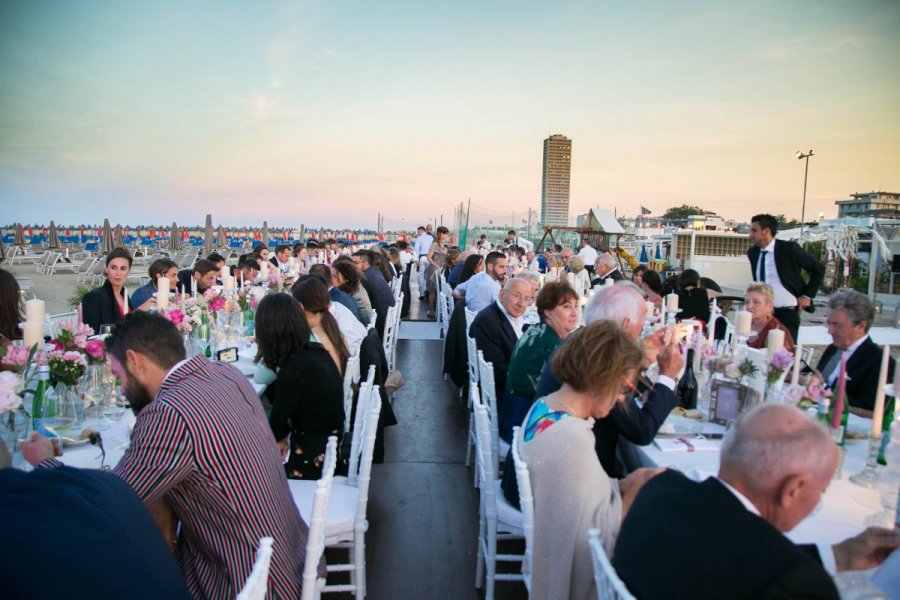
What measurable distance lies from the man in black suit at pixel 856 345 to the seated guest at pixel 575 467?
1995mm

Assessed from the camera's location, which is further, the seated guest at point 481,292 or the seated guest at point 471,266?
the seated guest at point 471,266

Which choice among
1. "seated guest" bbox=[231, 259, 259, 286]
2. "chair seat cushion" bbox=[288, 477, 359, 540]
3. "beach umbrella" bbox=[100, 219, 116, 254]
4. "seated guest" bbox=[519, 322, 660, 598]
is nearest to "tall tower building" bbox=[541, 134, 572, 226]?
"beach umbrella" bbox=[100, 219, 116, 254]

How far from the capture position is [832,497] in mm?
1865

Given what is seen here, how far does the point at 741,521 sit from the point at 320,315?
2565 millimetres

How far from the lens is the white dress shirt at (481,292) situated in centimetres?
593

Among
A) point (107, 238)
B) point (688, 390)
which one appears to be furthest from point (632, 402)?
point (107, 238)

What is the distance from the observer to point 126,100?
14.6 meters

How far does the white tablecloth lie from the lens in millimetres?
1630

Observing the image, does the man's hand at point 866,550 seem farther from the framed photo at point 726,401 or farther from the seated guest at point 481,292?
the seated guest at point 481,292

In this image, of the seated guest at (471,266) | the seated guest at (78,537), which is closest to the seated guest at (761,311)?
the seated guest at (471,266)

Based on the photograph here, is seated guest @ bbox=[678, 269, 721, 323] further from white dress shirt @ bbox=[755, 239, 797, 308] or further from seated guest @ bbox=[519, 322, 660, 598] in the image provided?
seated guest @ bbox=[519, 322, 660, 598]

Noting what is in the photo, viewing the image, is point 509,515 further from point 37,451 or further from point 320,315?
point 37,451

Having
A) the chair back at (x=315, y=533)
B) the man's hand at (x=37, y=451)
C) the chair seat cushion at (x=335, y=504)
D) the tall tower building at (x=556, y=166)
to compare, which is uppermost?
the tall tower building at (x=556, y=166)

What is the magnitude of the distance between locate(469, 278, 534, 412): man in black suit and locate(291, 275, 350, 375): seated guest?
3.63 ft
